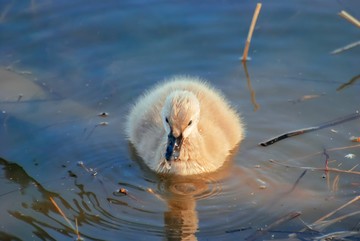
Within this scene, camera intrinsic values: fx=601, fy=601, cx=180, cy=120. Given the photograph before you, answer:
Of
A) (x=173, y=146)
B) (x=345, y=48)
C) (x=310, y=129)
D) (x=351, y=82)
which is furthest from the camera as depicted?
(x=345, y=48)

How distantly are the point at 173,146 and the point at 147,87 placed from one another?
1.57 m

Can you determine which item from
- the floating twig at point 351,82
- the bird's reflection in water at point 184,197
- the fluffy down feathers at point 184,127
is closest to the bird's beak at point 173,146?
the fluffy down feathers at point 184,127

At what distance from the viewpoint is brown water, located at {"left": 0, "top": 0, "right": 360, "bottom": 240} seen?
4.17 meters

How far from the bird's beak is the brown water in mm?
319

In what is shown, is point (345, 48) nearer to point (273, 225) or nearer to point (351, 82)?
point (351, 82)

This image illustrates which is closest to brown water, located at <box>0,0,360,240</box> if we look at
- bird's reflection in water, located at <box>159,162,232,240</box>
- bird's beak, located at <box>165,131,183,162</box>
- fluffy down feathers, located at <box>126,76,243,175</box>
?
bird's reflection in water, located at <box>159,162,232,240</box>

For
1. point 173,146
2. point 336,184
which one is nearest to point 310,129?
point 336,184

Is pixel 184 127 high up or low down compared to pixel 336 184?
up

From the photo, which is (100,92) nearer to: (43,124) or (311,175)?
(43,124)

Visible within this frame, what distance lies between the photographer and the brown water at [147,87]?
13.7 feet

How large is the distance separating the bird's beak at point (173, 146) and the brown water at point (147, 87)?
32cm

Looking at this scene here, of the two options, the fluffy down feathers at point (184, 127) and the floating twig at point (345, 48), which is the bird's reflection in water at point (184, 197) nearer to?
the fluffy down feathers at point (184, 127)

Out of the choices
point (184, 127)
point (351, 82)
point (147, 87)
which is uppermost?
point (147, 87)

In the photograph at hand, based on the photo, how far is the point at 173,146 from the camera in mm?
4387
